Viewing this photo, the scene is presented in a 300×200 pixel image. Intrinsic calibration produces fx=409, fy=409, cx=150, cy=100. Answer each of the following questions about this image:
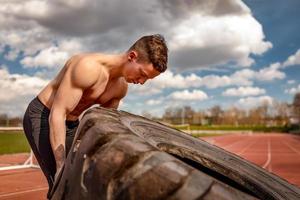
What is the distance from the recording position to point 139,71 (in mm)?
2244

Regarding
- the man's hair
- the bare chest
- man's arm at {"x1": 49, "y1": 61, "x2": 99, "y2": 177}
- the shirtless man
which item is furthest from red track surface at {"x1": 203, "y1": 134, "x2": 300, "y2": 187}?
man's arm at {"x1": 49, "y1": 61, "x2": 99, "y2": 177}

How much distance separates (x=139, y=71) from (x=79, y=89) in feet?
1.11

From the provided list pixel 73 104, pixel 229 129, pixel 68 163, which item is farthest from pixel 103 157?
pixel 229 129

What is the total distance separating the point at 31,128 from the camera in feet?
8.48

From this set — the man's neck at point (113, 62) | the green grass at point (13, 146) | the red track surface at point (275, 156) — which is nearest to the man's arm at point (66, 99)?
the man's neck at point (113, 62)

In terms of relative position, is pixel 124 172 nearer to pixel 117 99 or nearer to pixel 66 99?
pixel 66 99

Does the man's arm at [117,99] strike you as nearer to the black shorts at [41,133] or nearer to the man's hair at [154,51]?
the black shorts at [41,133]

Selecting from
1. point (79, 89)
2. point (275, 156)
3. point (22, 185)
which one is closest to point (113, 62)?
point (79, 89)

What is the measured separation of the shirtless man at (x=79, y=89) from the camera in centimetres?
210

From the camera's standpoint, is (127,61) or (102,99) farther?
(102,99)

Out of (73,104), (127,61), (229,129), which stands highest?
(127,61)

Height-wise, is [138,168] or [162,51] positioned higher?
[162,51]

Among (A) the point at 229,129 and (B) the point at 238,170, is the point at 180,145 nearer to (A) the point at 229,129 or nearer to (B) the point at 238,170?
(B) the point at 238,170

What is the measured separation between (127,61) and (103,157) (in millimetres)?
1139
